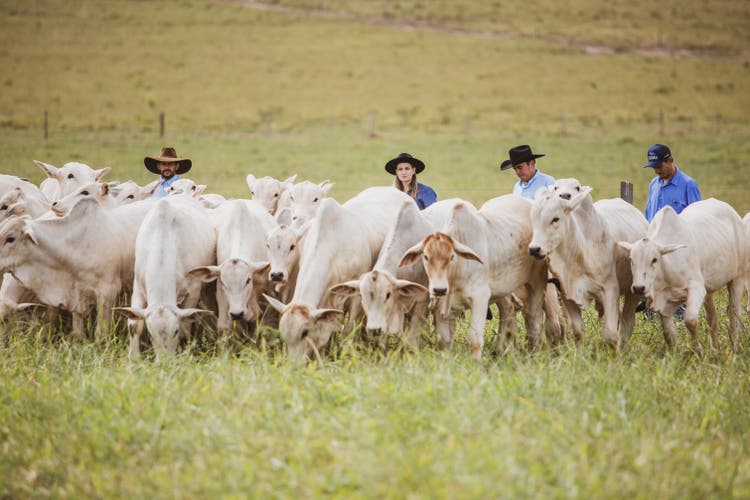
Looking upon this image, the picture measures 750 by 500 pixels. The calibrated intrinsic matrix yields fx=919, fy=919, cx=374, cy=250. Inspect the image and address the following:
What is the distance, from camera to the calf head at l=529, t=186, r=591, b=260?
7.84 metres

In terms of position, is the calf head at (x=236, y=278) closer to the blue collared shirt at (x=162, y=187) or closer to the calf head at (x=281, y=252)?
the calf head at (x=281, y=252)

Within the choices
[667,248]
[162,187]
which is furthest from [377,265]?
[162,187]

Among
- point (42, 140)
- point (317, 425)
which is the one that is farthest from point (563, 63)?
point (317, 425)

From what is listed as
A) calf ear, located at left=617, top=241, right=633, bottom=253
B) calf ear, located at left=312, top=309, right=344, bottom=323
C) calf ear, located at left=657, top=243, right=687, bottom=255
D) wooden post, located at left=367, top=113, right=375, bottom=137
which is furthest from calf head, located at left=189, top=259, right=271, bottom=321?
wooden post, located at left=367, top=113, right=375, bottom=137

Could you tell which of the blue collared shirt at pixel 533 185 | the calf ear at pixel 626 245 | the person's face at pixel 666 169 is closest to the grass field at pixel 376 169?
the calf ear at pixel 626 245

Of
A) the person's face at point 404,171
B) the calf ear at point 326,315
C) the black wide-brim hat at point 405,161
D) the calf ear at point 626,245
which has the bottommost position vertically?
the calf ear at point 326,315

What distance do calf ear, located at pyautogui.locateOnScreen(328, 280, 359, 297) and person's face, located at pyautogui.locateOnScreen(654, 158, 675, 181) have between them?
12.5 ft

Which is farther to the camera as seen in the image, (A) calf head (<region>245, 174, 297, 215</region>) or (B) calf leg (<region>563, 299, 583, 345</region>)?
(A) calf head (<region>245, 174, 297, 215</region>)

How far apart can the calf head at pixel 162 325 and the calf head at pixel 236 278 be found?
322 mm

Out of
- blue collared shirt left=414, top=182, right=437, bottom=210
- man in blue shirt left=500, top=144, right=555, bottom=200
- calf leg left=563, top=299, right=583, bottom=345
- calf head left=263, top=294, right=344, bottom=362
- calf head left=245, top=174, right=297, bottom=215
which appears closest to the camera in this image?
calf head left=263, top=294, right=344, bottom=362

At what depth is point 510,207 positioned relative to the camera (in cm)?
866

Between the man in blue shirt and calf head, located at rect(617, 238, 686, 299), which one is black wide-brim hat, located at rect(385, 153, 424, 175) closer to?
the man in blue shirt

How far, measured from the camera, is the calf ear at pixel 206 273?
8102mm

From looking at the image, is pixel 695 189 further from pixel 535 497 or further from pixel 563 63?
pixel 563 63
